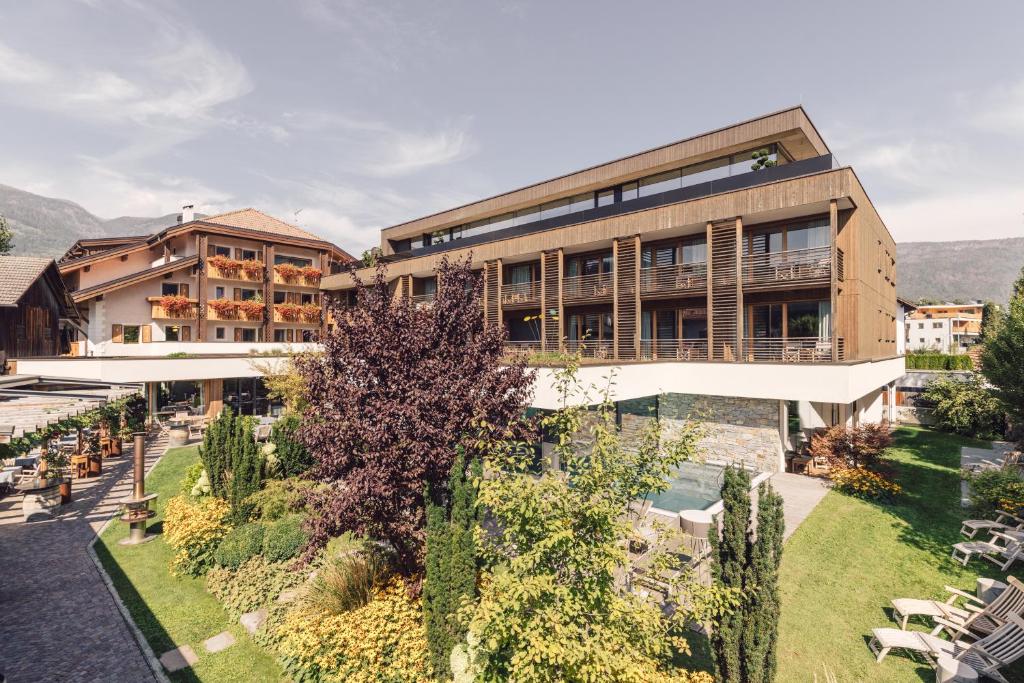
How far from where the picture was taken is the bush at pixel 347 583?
8.63 m

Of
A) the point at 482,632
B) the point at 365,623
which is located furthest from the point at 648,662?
the point at 365,623

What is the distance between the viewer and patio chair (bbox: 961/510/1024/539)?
438 inches

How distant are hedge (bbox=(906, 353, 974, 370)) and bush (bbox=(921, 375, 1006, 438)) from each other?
1144 centimetres

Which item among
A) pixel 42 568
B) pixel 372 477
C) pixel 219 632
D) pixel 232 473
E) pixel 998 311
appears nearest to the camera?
pixel 372 477

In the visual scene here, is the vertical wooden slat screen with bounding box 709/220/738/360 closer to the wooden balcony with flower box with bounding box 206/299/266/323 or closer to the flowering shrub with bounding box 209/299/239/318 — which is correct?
the wooden balcony with flower box with bounding box 206/299/266/323

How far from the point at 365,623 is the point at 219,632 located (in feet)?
11.7

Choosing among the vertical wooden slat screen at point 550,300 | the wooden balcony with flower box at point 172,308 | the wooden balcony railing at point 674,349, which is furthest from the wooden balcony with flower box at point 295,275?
the wooden balcony railing at point 674,349

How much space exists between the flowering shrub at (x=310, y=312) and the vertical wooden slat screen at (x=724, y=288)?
2886cm

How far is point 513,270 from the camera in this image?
1147 inches

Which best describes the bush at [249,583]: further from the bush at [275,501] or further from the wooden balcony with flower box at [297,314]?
the wooden balcony with flower box at [297,314]

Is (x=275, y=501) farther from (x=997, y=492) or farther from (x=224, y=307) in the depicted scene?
(x=224, y=307)

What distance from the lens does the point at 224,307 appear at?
3216cm

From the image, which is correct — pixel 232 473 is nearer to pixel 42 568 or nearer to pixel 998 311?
pixel 42 568

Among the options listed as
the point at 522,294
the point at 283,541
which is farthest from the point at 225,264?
the point at 283,541
